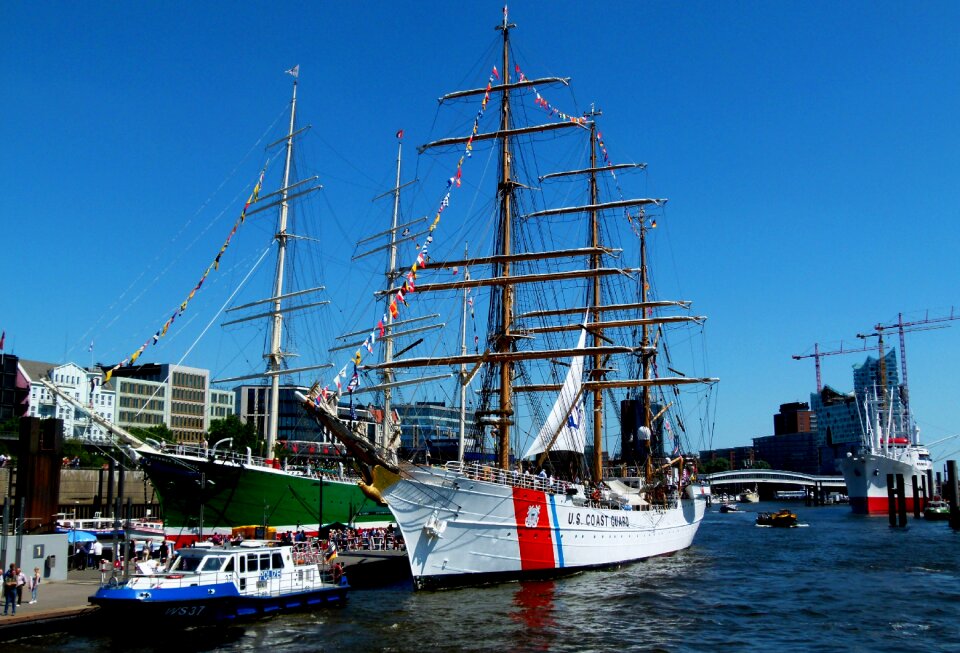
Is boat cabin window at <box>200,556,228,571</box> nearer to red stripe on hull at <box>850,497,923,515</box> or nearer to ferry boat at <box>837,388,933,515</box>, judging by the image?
ferry boat at <box>837,388,933,515</box>

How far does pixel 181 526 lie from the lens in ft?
151

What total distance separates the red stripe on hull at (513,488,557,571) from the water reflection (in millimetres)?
916

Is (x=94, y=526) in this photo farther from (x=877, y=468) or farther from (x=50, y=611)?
(x=877, y=468)

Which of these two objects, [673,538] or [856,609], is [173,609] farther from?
[673,538]

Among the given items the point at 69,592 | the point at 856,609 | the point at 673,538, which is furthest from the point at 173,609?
the point at 673,538

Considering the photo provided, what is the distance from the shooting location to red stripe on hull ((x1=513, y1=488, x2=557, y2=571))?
35.8 meters

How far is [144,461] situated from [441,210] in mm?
20655

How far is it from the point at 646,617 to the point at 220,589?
555 inches

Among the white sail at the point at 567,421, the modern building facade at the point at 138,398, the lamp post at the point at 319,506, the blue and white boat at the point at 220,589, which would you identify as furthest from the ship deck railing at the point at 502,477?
the modern building facade at the point at 138,398

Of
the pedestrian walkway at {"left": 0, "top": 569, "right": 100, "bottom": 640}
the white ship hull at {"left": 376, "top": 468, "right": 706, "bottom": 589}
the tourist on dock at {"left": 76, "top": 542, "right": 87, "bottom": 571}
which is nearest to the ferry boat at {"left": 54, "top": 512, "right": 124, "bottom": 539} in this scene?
the tourist on dock at {"left": 76, "top": 542, "right": 87, "bottom": 571}

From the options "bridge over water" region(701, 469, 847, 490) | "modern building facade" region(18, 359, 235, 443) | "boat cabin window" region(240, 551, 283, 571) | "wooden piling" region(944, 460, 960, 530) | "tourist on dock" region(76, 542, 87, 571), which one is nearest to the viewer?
"boat cabin window" region(240, 551, 283, 571)

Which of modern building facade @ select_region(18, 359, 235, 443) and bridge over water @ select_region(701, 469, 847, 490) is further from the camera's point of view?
bridge over water @ select_region(701, 469, 847, 490)

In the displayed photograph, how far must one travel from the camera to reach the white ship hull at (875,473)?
10812cm

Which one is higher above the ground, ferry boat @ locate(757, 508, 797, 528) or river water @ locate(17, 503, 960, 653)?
river water @ locate(17, 503, 960, 653)
